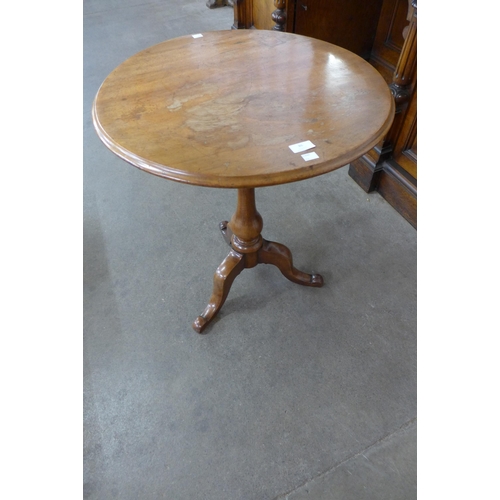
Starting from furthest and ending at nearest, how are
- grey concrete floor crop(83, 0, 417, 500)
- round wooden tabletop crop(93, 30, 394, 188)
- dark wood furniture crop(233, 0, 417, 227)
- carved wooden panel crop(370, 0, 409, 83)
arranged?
carved wooden panel crop(370, 0, 409, 83) → dark wood furniture crop(233, 0, 417, 227) → grey concrete floor crop(83, 0, 417, 500) → round wooden tabletop crop(93, 30, 394, 188)

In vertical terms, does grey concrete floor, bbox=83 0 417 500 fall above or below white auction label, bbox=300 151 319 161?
below

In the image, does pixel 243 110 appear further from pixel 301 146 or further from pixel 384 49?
pixel 384 49

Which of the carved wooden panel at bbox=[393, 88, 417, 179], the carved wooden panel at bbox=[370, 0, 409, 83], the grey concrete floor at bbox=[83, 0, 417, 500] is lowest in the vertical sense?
the grey concrete floor at bbox=[83, 0, 417, 500]

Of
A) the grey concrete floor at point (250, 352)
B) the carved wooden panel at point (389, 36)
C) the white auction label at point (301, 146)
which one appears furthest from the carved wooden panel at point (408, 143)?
the white auction label at point (301, 146)

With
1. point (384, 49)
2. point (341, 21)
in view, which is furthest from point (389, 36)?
point (341, 21)

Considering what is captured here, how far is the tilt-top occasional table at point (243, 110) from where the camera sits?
0.93 metres

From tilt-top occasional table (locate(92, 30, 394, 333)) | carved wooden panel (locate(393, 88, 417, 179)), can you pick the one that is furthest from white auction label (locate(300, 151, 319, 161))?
carved wooden panel (locate(393, 88, 417, 179))

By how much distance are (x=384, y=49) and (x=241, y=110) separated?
176 centimetres

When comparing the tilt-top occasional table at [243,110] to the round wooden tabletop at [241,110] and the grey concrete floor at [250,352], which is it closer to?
the round wooden tabletop at [241,110]

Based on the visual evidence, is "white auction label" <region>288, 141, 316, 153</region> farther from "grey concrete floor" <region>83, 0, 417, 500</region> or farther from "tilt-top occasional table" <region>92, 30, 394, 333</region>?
"grey concrete floor" <region>83, 0, 417, 500</region>

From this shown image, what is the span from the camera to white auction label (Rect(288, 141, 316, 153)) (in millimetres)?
958

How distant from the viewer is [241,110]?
42.9 inches

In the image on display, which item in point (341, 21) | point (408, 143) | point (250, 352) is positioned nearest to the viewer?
point (250, 352)

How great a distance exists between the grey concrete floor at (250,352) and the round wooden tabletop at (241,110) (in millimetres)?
843
